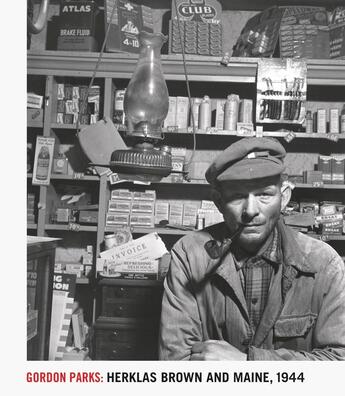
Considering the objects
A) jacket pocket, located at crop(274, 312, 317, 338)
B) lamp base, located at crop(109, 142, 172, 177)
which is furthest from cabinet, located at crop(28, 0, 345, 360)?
lamp base, located at crop(109, 142, 172, 177)

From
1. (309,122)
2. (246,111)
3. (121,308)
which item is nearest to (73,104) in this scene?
(246,111)

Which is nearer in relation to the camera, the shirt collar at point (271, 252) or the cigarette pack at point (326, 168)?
the shirt collar at point (271, 252)

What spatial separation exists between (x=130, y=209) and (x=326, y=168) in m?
1.38

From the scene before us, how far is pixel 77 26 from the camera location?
318cm

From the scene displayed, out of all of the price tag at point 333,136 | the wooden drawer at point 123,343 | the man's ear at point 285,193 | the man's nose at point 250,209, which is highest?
the price tag at point 333,136

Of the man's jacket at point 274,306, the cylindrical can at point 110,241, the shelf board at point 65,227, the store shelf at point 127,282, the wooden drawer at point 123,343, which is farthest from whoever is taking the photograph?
→ the shelf board at point 65,227

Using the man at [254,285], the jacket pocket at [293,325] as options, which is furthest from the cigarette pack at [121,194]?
the jacket pocket at [293,325]

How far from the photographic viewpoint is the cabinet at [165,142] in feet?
9.00

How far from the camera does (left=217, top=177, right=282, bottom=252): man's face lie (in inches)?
50.7

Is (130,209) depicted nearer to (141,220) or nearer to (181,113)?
(141,220)

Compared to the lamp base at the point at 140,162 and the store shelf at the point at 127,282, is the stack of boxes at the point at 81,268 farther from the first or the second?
the lamp base at the point at 140,162

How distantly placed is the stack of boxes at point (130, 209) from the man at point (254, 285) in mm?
1585
